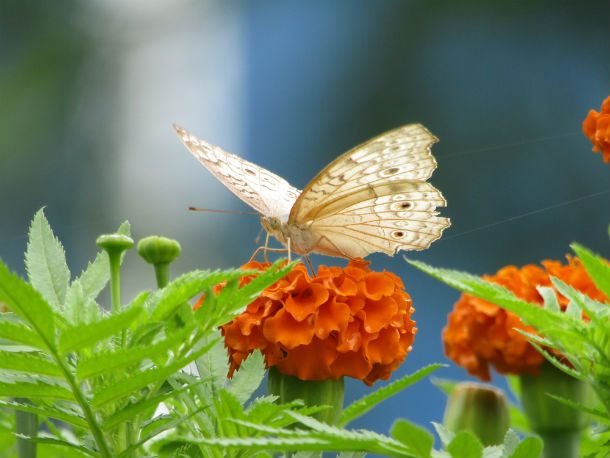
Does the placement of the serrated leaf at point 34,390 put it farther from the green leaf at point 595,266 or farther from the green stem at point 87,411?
the green leaf at point 595,266

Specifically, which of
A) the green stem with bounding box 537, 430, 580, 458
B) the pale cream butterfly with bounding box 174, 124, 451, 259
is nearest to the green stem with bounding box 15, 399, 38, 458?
the pale cream butterfly with bounding box 174, 124, 451, 259

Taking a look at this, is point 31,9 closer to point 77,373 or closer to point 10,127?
point 10,127

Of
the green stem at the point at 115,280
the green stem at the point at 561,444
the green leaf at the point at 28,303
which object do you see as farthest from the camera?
the green stem at the point at 561,444

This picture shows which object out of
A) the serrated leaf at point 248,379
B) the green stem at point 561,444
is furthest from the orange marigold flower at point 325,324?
the green stem at point 561,444

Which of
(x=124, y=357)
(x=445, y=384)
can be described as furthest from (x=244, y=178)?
(x=124, y=357)

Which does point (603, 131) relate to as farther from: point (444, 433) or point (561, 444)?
point (561, 444)

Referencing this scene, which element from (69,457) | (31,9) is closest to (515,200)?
(31,9)

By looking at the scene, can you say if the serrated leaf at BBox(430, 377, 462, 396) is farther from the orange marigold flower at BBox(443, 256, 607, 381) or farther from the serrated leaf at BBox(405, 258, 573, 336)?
the serrated leaf at BBox(405, 258, 573, 336)
